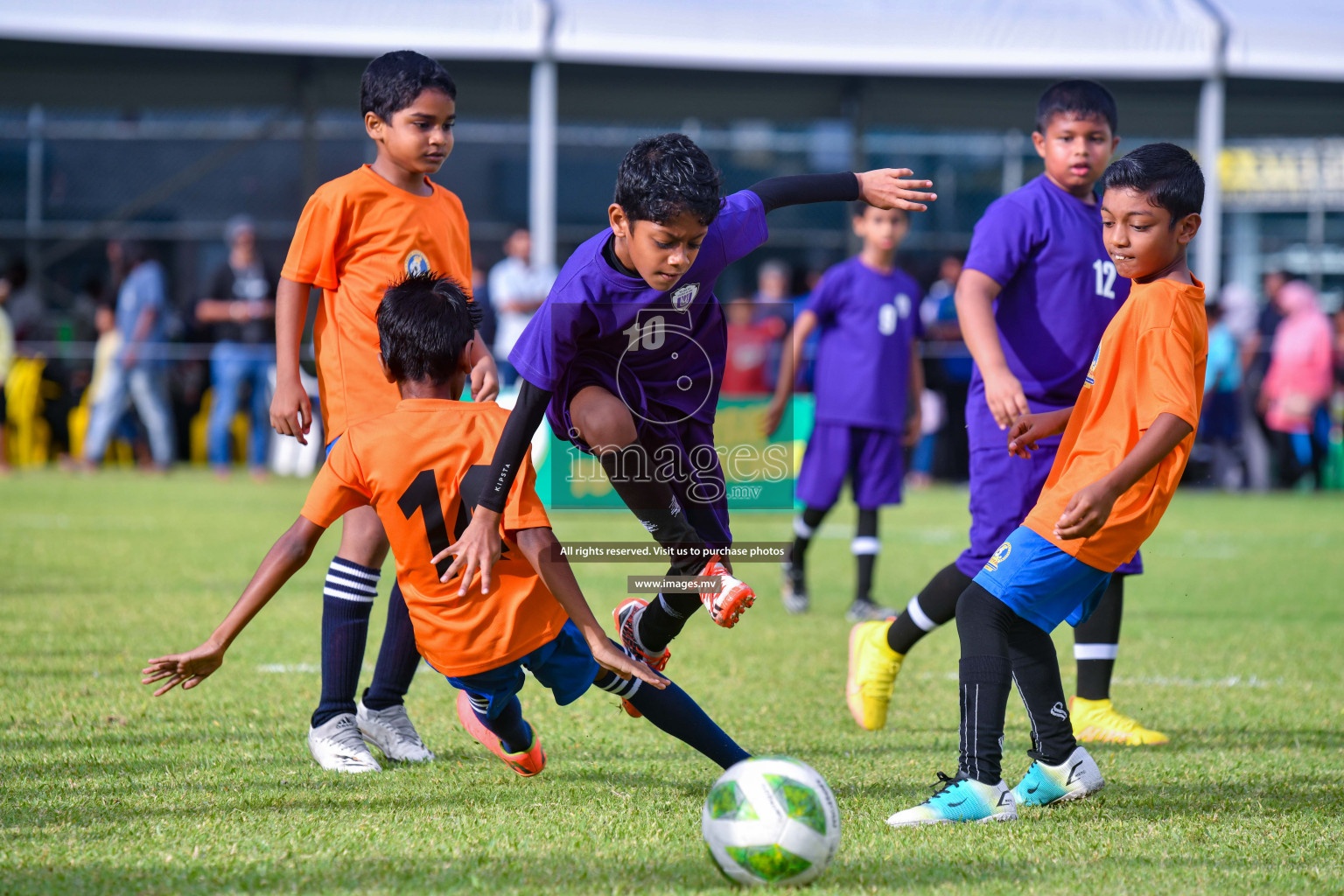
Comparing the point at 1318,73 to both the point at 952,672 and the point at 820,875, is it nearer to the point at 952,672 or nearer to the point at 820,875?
the point at 952,672

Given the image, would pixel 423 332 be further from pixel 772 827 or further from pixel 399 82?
pixel 772 827

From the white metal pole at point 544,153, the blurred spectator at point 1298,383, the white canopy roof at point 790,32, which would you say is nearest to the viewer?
the white canopy roof at point 790,32

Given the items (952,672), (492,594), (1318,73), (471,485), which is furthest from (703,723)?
(1318,73)

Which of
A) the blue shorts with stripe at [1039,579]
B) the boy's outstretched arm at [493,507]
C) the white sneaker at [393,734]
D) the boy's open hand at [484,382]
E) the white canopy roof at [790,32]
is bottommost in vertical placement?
the white sneaker at [393,734]

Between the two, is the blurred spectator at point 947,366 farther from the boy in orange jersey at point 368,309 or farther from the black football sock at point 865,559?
the boy in orange jersey at point 368,309

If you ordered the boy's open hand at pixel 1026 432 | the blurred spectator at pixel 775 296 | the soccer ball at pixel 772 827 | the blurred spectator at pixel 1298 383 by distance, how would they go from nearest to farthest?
the soccer ball at pixel 772 827 < the boy's open hand at pixel 1026 432 < the blurred spectator at pixel 1298 383 < the blurred spectator at pixel 775 296

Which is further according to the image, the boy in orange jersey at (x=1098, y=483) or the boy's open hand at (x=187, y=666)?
the boy in orange jersey at (x=1098, y=483)

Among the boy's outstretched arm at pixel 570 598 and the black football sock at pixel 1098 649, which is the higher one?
the boy's outstretched arm at pixel 570 598

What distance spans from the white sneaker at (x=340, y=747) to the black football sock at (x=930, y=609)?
1.57 m

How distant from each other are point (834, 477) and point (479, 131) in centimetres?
1248

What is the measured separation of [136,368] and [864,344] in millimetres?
8549

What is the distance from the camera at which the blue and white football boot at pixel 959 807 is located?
286cm

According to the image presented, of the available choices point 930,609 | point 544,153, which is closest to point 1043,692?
point 930,609

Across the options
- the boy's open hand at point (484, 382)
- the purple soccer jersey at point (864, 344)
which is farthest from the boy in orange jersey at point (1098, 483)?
the purple soccer jersey at point (864, 344)
